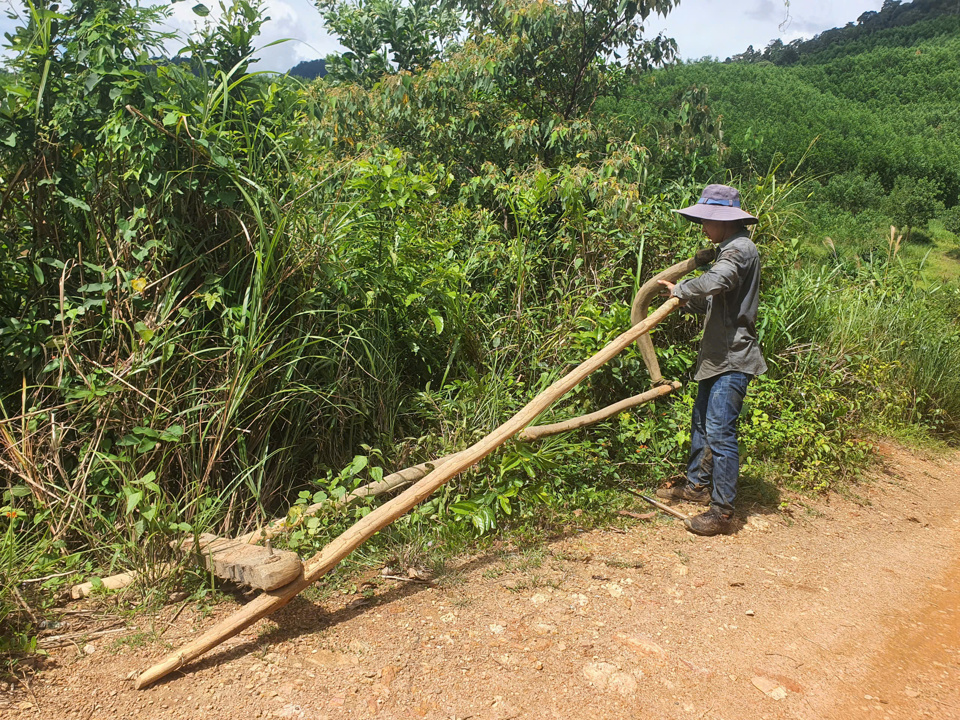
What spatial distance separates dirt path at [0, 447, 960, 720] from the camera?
2.59 m

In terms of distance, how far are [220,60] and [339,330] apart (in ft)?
5.31

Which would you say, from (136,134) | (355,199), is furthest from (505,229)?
(136,134)

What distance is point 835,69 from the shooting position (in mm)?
25938

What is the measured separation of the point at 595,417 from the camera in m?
4.47

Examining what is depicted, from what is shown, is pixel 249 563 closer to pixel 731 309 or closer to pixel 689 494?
pixel 689 494

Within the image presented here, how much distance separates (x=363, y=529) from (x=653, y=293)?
7.48 ft

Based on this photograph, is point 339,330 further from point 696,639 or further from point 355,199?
point 696,639

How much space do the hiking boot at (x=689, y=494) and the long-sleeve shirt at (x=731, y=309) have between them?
69cm

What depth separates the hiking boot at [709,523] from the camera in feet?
13.4

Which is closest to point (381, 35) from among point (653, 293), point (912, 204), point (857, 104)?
point (653, 293)

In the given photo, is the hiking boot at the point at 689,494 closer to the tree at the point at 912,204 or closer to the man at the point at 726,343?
the man at the point at 726,343

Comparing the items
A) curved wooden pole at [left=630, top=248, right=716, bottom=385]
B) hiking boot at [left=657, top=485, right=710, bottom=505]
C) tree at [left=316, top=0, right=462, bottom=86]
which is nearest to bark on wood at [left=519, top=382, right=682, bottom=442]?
curved wooden pole at [left=630, top=248, right=716, bottom=385]

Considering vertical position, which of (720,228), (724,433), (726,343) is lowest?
(724,433)

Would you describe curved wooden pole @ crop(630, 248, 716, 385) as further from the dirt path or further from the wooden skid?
the wooden skid
